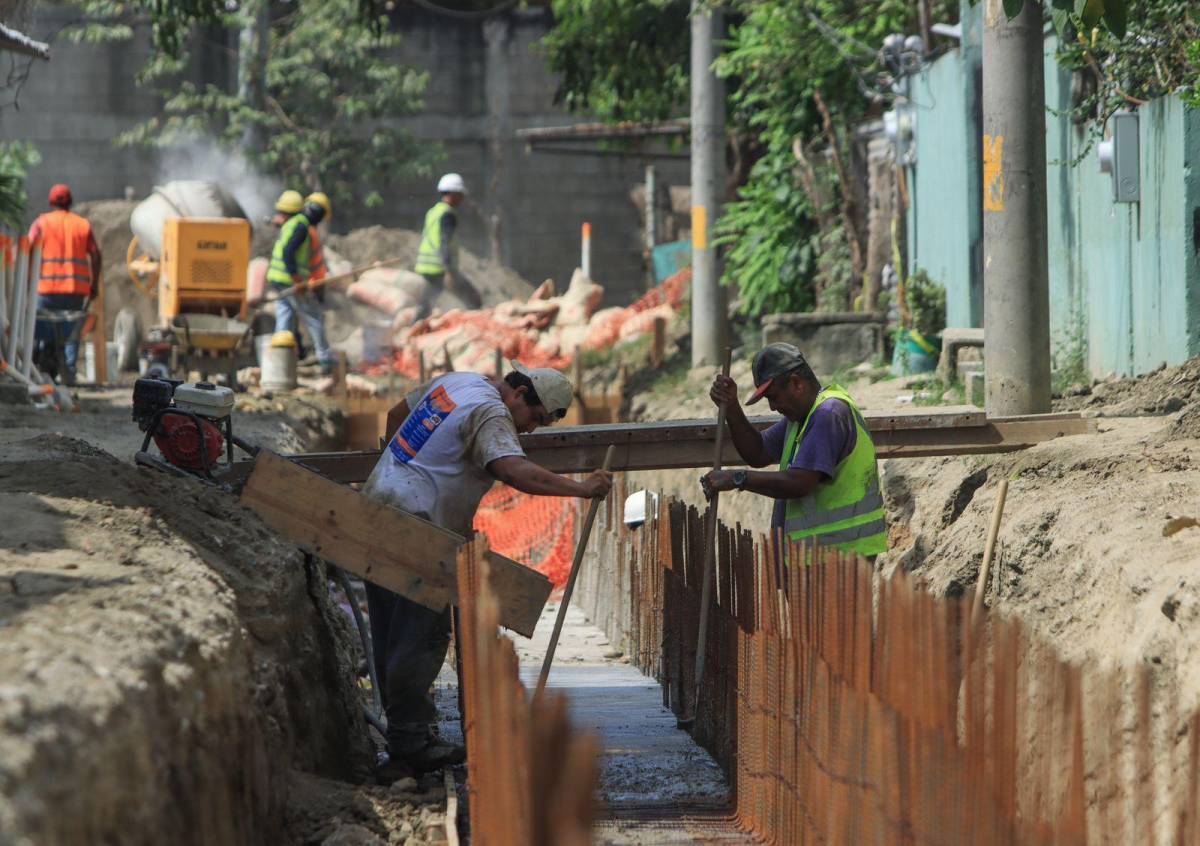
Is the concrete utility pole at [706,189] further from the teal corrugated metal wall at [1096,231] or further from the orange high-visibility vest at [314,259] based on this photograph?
the orange high-visibility vest at [314,259]

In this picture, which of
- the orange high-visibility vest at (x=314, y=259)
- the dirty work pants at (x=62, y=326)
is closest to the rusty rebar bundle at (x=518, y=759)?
the dirty work pants at (x=62, y=326)

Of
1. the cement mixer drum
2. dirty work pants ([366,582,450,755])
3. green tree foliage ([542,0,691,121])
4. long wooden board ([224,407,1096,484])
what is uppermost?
green tree foliage ([542,0,691,121])

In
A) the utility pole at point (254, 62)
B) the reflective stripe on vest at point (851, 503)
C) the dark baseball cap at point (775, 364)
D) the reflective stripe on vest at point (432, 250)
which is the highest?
the utility pole at point (254, 62)

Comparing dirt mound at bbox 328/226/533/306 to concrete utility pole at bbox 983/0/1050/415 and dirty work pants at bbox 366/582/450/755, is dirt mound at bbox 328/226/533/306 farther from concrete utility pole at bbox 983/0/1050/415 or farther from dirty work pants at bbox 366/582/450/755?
dirty work pants at bbox 366/582/450/755

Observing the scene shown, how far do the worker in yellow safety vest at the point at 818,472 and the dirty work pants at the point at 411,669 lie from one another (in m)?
1.19

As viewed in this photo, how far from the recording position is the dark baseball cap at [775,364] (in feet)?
21.7

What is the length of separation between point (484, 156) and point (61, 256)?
53.3ft

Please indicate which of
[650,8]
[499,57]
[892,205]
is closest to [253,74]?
[499,57]

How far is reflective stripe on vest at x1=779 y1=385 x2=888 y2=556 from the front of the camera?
21.5 feet

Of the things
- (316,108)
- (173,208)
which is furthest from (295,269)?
(316,108)

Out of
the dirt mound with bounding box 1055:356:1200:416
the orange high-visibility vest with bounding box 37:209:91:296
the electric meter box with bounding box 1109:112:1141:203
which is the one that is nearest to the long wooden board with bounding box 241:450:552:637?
the dirt mound with bounding box 1055:356:1200:416

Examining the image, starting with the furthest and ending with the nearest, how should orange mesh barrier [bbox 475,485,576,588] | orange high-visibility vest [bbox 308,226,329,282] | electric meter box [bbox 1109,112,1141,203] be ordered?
orange high-visibility vest [bbox 308,226,329,282], orange mesh barrier [bbox 475,485,576,588], electric meter box [bbox 1109,112,1141,203]

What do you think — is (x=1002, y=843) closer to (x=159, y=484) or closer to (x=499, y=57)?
(x=159, y=484)

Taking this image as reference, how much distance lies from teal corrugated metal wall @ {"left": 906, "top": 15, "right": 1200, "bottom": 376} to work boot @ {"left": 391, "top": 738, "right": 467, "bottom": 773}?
533 centimetres
